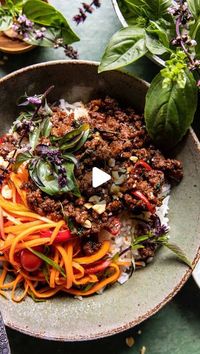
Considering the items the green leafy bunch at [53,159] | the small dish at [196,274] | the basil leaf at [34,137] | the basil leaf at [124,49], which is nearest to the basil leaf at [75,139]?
the green leafy bunch at [53,159]

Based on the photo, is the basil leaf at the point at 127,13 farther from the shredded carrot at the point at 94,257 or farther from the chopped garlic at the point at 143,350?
the chopped garlic at the point at 143,350

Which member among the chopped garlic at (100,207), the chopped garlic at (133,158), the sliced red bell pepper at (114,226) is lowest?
the sliced red bell pepper at (114,226)

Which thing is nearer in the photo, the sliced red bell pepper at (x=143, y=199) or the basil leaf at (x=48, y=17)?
the sliced red bell pepper at (x=143, y=199)

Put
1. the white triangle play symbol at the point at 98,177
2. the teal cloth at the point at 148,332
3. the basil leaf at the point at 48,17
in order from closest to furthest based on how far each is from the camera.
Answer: the white triangle play symbol at the point at 98,177 < the basil leaf at the point at 48,17 < the teal cloth at the point at 148,332

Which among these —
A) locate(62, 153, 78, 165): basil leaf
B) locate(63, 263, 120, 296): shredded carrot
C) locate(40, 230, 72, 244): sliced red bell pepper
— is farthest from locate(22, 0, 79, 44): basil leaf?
locate(63, 263, 120, 296): shredded carrot

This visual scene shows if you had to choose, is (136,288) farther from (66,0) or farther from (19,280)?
(66,0)

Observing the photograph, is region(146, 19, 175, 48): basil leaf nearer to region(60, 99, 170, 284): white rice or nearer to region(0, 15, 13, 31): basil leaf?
region(60, 99, 170, 284): white rice
